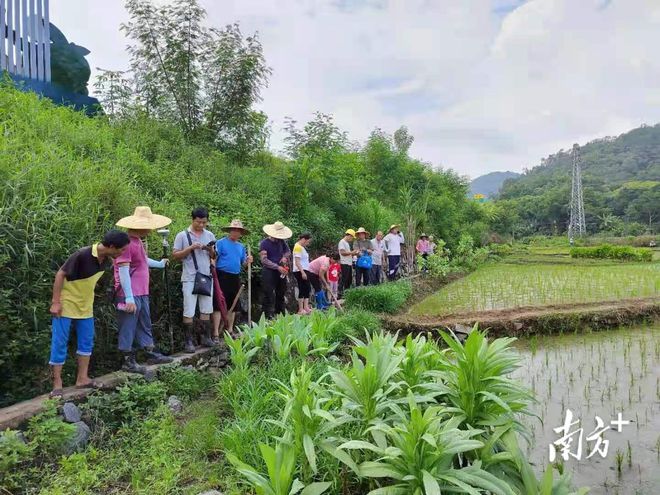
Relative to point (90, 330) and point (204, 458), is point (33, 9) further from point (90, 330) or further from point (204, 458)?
point (204, 458)

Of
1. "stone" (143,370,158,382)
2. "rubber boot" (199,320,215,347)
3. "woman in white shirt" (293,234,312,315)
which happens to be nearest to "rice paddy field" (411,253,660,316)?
"woman in white shirt" (293,234,312,315)

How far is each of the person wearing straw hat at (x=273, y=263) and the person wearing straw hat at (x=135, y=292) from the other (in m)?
1.80

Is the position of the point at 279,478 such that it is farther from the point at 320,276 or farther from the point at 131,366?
the point at 320,276

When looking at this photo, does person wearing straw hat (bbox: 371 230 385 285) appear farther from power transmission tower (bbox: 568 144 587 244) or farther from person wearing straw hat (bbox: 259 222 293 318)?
power transmission tower (bbox: 568 144 587 244)

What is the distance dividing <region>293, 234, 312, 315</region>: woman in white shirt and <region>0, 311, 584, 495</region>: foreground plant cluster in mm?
3139

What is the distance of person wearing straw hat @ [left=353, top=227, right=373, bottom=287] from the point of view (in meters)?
9.50

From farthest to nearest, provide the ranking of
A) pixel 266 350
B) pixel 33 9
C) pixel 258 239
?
pixel 33 9, pixel 258 239, pixel 266 350

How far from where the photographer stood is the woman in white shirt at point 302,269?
6918 mm

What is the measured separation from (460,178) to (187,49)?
685 inches

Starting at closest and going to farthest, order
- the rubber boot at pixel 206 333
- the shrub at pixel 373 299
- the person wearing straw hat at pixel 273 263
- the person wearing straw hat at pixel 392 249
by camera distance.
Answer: the rubber boot at pixel 206 333, the person wearing straw hat at pixel 273 263, the shrub at pixel 373 299, the person wearing straw hat at pixel 392 249

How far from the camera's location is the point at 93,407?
3.55 meters

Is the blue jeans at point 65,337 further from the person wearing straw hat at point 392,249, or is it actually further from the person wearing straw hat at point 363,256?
the person wearing straw hat at point 392,249

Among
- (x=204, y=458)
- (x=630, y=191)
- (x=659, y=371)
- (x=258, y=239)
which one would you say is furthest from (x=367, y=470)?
(x=630, y=191)

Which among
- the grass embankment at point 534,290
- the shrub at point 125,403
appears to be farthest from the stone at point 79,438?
the grass embankment at point 534,290
